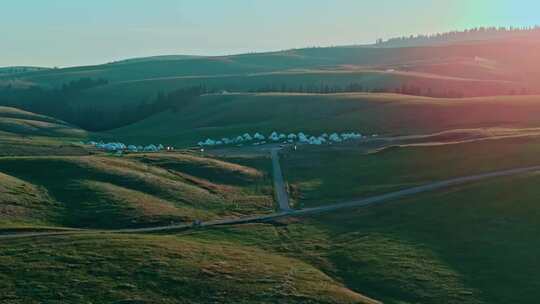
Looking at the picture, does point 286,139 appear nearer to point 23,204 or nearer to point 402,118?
point 402,118

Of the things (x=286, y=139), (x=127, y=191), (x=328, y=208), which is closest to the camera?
(x=328, y=208)

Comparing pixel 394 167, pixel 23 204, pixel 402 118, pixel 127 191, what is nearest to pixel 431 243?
pixel 394 167

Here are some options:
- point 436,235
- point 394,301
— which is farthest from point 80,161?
point 394,301

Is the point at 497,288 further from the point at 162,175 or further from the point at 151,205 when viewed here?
the point at 162,175

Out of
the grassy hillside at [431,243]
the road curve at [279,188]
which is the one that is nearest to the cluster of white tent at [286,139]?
the road curve at [279,188]

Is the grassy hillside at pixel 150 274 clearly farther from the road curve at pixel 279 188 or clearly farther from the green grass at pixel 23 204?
the road curve at pixel 279 188

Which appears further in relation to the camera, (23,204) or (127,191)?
(127,191)
